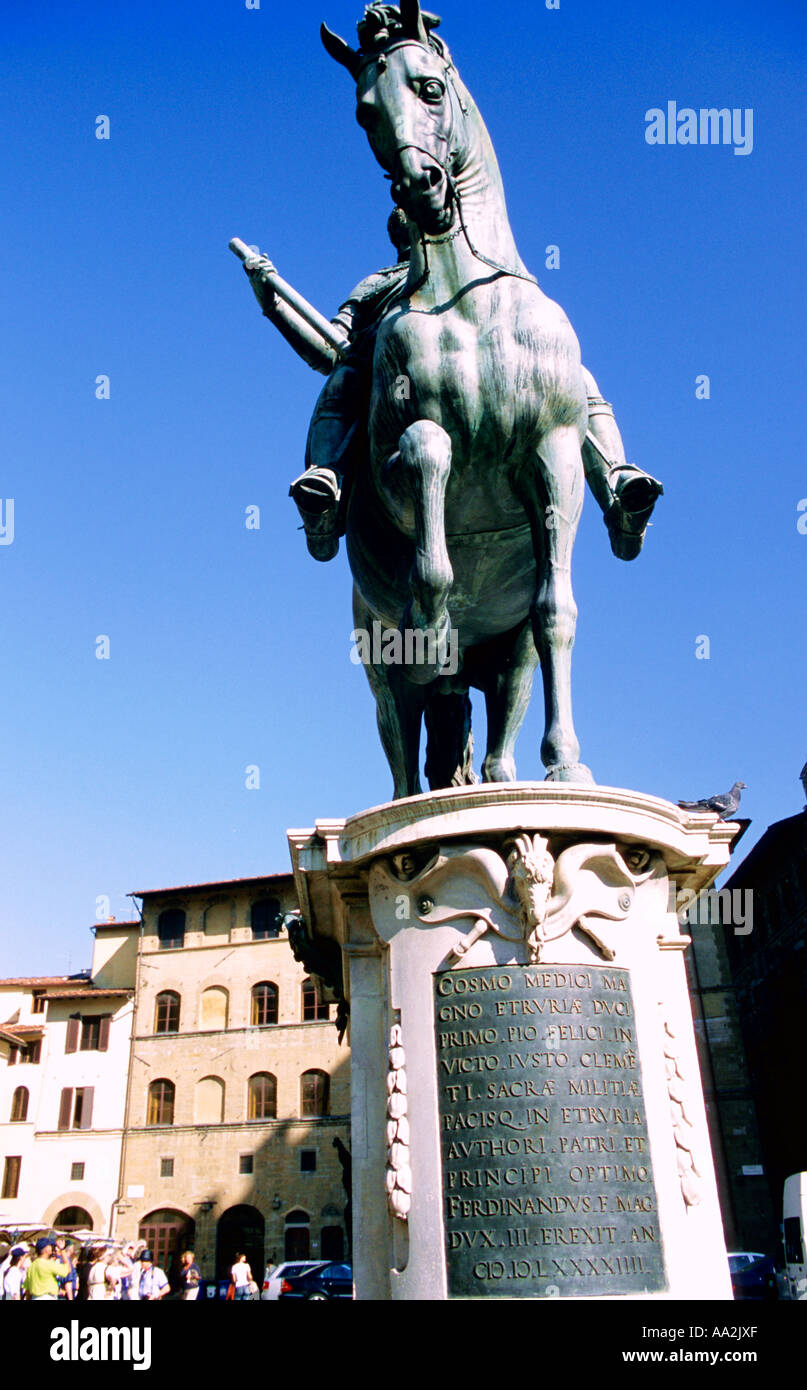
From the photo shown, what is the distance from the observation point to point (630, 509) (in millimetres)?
6211

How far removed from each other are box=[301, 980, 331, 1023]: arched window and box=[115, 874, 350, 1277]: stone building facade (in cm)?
6

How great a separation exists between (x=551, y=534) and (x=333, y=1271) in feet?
75.2

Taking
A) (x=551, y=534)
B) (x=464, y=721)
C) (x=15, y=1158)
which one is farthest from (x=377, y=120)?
(x=15, y=1158)

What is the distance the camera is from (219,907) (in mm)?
46656

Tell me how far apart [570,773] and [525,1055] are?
134 cm

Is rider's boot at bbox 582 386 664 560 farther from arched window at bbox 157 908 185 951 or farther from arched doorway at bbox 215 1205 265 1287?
arched window at bbox 157 908 185 951

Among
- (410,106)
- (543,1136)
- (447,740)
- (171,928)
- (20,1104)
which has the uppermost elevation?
(171,928)

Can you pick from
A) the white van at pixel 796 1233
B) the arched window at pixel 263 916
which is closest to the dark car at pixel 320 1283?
the white van at pixel 796 1233

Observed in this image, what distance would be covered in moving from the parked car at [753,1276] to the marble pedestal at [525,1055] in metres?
20.8

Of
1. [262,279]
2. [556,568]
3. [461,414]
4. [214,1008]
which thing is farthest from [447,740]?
[214,1008]

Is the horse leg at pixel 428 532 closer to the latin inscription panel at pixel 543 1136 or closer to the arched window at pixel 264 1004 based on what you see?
the latin inscription panel at pixel 543 1136

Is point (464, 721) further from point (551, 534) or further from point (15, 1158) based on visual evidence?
point (15, 1158)

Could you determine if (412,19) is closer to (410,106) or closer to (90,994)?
(410,106)
